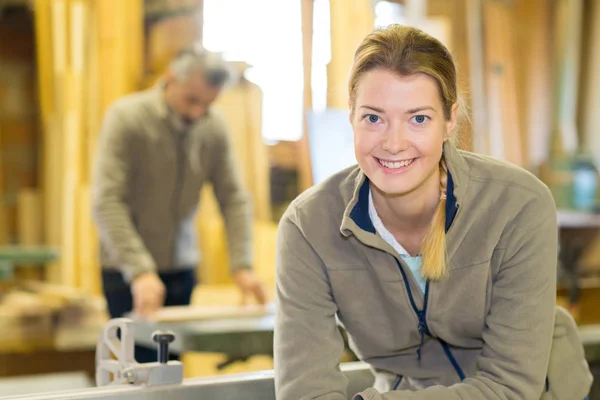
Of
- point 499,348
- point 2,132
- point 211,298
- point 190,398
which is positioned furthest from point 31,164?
point 499,348

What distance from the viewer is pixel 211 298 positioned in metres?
4.32

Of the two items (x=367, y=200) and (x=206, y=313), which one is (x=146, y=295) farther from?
(x=367, y=200)

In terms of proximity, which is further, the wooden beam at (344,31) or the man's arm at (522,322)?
the wooden beam at (344,31)

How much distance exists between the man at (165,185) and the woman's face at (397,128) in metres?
1.50

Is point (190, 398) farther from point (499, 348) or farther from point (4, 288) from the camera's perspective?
point (4, 288)

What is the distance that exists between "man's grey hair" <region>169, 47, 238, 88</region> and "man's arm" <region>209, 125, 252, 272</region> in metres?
0.30

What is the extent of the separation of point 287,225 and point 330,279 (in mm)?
132

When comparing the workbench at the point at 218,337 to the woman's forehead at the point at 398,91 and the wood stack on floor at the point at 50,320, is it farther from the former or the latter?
the wood stack on floor at the point at 50,320

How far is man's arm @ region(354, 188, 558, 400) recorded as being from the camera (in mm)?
1469

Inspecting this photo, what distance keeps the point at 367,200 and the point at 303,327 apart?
0.91 ft

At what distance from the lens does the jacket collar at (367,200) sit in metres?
1.48

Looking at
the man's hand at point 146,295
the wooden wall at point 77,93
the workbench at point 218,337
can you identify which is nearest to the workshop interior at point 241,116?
the wooden wall at point 77,93

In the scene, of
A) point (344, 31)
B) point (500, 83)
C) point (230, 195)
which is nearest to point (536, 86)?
point (500, 83)

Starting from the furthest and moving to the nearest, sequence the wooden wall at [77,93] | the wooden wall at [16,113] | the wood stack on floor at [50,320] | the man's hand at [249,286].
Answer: the wooden wall at [16,113], the wooden wall at [77,93], the wood stack on floor at [50,320], the man's hand at [249,286]
